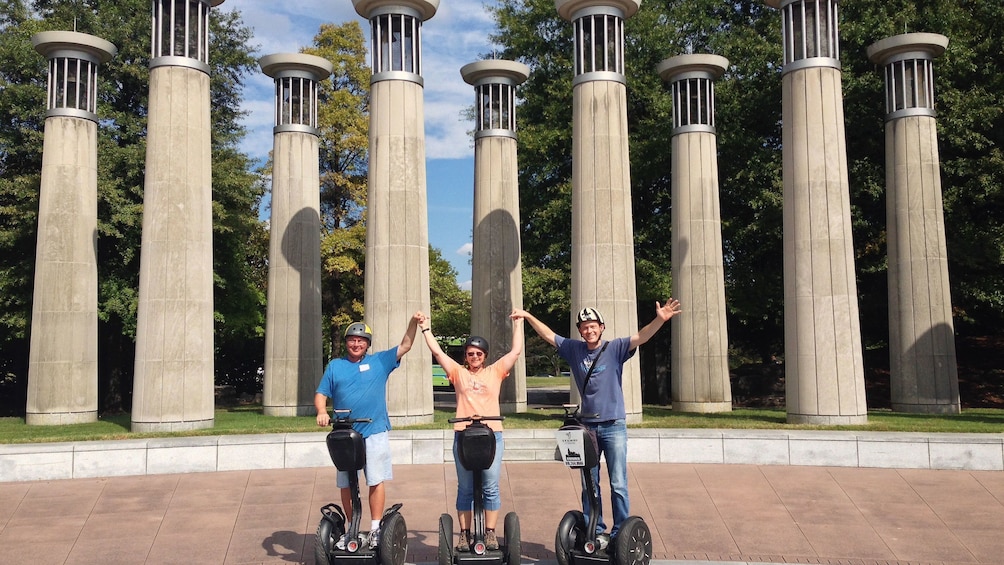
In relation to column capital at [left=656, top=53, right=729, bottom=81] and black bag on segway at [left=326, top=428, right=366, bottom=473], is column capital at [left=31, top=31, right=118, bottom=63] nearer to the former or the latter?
column capital at [left=656, top=53, right=729, bottom=81]

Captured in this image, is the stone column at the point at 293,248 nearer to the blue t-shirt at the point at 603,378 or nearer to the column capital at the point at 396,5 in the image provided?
the column capital at the point at 396,5

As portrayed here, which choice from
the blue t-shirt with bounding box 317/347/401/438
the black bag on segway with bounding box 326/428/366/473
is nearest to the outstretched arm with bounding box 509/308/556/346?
the blue t-shirt with bounding box 317/347/401/438

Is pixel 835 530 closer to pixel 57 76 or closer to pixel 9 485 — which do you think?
pixel 9 485

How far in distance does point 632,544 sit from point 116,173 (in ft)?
81.1

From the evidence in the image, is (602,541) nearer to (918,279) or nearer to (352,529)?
(352,529)

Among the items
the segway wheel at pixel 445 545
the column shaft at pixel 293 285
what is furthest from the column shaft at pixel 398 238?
the segway wheel at pixel 445 545

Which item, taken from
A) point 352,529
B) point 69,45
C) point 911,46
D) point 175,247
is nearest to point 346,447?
point 352,529

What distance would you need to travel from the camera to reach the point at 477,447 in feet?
23.4

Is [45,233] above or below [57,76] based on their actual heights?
below

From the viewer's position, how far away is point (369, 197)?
1866 cm

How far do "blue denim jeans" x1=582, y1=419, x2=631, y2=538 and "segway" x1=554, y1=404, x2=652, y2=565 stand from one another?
3.4 inches

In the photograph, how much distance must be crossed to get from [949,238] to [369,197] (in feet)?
60.9

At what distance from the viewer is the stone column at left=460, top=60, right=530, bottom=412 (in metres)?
24.3

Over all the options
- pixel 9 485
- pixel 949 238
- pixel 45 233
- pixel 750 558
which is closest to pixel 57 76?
pixel 45 233
